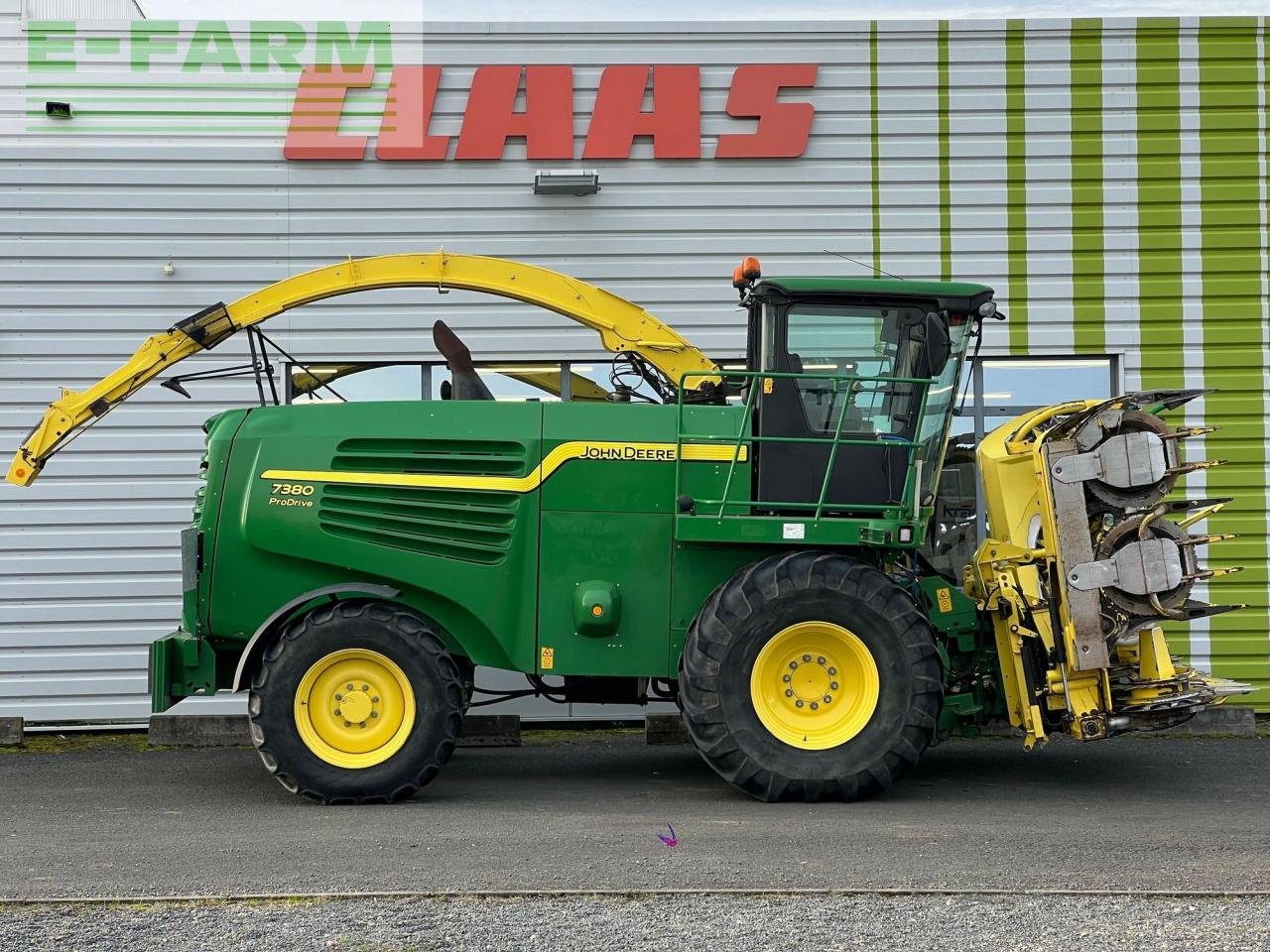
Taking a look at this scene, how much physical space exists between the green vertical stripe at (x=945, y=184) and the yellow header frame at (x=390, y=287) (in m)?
3.61

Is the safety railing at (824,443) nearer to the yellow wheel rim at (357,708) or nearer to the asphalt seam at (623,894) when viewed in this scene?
the yellow wheel rim at (357,708)

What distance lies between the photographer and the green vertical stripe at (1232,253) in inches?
487

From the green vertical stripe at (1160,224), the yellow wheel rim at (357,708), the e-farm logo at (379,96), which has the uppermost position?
the e-farm logo at (379,96)

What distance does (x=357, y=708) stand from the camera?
8.46 m

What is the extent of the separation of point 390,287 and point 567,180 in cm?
296

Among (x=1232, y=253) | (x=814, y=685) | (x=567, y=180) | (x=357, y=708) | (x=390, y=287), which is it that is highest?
(x=567, y=180)

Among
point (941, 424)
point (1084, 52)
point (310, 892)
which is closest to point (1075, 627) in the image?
point (941, 424)

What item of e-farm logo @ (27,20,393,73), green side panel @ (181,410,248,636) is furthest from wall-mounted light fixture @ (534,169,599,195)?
green side panel @ (181,410,248,636)

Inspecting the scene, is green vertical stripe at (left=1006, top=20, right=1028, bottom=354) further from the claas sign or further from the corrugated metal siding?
the claas sign

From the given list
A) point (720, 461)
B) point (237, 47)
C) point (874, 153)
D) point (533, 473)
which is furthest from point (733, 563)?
point (237, 47)

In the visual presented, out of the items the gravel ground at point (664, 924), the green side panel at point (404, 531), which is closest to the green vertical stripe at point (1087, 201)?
the green side panel at point (404, 531)

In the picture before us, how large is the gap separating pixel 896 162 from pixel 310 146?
4.96m

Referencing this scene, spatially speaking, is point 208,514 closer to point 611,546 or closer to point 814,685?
point 611,546

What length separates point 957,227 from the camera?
12438 millimetres
